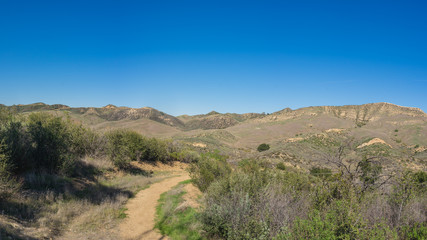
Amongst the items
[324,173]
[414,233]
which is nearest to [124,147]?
[324,173]

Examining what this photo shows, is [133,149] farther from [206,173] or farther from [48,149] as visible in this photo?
[206,173]

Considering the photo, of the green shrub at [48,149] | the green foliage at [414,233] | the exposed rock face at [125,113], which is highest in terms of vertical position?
the exposed rock face at [125,113]

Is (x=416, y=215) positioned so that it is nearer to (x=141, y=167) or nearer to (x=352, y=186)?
(x=352, y=186)

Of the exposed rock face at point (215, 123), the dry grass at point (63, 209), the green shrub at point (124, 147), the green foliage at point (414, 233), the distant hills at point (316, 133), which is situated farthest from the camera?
the exposed rock face at point (215, 123)

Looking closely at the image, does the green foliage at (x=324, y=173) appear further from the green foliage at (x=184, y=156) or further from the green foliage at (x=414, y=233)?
the green foliage at (x=184, y=156)

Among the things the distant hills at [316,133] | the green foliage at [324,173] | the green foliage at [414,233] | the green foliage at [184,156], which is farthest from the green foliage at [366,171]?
the distant hills at [316,133]

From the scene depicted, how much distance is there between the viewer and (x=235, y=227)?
6207 mm

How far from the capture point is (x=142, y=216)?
8953 millimetres

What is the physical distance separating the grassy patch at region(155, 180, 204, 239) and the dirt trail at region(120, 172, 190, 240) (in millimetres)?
294

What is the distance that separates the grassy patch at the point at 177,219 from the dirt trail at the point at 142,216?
0.96ft

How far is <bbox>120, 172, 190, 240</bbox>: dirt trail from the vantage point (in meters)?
7.41

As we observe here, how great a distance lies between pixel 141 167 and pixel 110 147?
368 centimetres

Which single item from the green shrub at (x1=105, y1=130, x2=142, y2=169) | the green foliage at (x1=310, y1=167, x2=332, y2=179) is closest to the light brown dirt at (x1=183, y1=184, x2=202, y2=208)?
the green shrub at (x1=105, y1=130, x2=142, y2=169)

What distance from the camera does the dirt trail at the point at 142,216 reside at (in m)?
7.41
